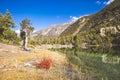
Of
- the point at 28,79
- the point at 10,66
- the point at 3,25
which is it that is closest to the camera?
the point at 28,79

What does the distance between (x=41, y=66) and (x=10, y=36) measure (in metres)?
65.2

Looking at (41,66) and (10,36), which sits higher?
(10,36)

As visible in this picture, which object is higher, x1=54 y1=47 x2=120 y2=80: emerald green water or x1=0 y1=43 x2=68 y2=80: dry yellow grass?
x1=0 y1=43 x2=68 y2=80: dry yellow grass

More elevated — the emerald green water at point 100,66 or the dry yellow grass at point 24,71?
the dry yellow grass at point 24,71

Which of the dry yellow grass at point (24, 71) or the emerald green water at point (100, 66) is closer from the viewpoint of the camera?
the dry yellow grass at point (24, 71)

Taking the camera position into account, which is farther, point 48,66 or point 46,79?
point 48,66

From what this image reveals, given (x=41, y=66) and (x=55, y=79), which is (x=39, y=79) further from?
(x=41, y=66)

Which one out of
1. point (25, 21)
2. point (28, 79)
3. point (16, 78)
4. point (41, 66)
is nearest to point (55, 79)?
point (28, 79)

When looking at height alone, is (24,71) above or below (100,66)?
above

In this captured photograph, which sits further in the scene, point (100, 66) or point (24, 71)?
point (100, 66)

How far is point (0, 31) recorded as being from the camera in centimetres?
8350

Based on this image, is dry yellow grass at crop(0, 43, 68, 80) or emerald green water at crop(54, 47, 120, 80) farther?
emerald green water at crop(54, 47, 120, 80)

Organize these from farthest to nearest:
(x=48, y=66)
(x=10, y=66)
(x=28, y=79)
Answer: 1. (x=48, y=66)
2. (x=10, y=66)
3. (x=28, y=79)

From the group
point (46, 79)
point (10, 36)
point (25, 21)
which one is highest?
→ point (25, 21)
